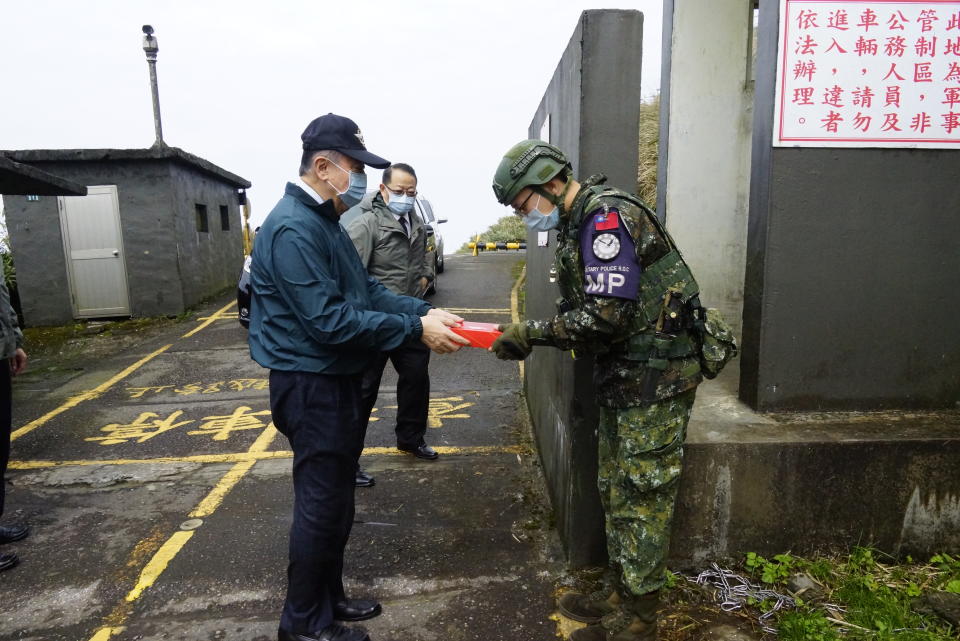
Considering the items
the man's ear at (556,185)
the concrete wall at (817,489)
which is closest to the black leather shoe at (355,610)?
the concrete wall at (817,489)

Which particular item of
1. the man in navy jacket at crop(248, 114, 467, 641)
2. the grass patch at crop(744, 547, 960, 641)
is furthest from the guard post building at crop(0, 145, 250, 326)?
the grass patch at crop(744, 547, 960, 641)

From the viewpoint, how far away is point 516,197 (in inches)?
103

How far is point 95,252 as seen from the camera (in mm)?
10898

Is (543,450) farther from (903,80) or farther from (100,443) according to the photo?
(100,443)

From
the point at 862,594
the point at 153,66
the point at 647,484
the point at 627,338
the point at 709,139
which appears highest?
the point at 153,66

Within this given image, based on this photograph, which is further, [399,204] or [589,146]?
[399,204]

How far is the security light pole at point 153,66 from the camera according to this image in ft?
37.3

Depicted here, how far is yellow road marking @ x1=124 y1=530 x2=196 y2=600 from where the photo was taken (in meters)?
3.07

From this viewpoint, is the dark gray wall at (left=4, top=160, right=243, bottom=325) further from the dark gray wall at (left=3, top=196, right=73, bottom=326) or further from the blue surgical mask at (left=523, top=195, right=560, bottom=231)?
the blue surgical mask at (left=523, top=195, right=560, bottom=231)

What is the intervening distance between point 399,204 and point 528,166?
6.40 feet

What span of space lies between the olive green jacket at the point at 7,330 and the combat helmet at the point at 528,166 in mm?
2826

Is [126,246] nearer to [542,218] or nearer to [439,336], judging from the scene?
[439,336]

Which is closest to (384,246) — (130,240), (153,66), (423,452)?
(423,452)

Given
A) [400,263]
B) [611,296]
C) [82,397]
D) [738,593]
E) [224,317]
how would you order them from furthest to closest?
[224,317] → [82,397] → [400,263] → [738,593] → [611,296]
